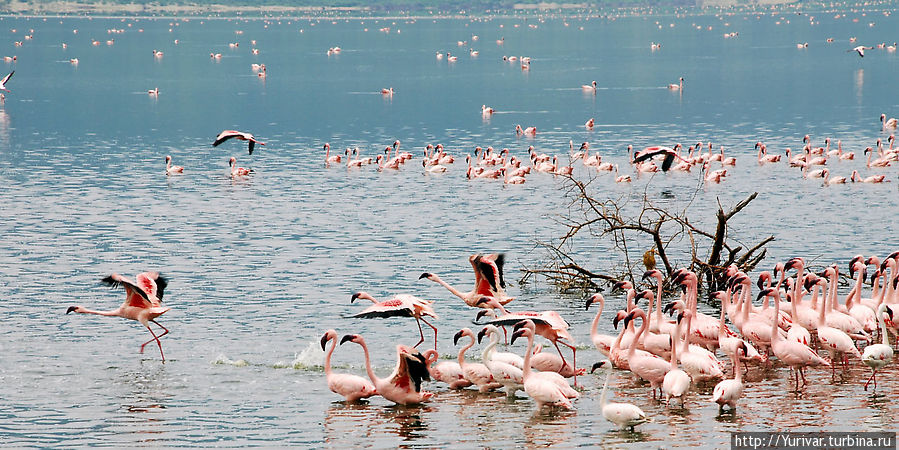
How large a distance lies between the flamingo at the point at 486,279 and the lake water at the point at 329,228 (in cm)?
98

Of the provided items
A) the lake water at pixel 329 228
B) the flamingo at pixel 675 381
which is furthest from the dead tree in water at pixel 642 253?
the flamingo at pixel 675 381

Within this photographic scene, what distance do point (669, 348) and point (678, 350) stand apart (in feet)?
2.21

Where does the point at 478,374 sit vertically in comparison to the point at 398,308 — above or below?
below

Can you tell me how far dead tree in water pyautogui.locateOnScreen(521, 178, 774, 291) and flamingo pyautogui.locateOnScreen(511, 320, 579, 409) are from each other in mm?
5528

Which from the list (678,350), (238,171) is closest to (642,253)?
(678,350)

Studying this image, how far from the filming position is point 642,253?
96.6 ft

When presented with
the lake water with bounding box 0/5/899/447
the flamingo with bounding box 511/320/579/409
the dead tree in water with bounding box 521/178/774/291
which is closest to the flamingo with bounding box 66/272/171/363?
the lake water with bounding box 0/5/899/447

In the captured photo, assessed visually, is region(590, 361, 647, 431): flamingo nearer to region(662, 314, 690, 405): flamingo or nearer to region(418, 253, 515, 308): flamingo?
region(662, 314, 690, 405): flamingo

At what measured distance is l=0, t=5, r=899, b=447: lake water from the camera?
16.5 meters

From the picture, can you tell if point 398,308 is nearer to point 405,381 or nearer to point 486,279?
point 405,381

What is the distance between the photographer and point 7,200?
39.2m

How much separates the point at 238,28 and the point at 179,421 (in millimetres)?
164551

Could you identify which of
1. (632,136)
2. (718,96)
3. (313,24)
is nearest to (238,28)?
(313,24)

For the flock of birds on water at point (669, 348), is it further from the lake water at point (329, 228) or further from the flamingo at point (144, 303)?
the lake water at point (329, 228)
